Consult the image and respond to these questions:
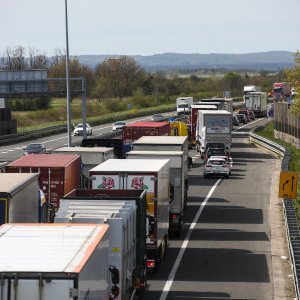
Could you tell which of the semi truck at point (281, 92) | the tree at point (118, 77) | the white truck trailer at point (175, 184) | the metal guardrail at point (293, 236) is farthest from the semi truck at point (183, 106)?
the white truck trailer at point (175, 184)

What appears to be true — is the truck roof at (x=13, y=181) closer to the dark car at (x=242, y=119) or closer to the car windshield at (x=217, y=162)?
the car windshield at (x=217, y=162)

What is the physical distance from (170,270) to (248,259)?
116 inches

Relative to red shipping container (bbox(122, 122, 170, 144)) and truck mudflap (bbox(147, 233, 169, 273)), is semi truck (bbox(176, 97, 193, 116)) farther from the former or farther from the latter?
truck mudflap (bbox(147, 233, 169, 273))

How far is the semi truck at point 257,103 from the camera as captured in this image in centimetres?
11412

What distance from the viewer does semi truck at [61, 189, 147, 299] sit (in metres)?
18.7

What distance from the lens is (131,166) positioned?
24797 mm

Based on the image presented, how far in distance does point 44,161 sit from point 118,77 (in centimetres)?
14420

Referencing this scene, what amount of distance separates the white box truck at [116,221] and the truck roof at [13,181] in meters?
1.05

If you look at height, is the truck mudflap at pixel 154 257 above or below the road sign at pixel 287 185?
below

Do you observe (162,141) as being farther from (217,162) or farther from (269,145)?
(269,145)

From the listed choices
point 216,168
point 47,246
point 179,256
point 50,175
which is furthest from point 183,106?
point 47,246

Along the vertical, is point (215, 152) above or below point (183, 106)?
above

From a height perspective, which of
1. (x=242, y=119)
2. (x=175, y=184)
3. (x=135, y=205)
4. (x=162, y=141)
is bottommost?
(x=242, y=119)

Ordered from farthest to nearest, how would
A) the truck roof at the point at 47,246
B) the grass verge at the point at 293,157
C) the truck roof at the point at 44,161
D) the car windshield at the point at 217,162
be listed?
the car windshield at the point at 217,162 → the grass verge at the point at 293,157 → the truck roof at the point at 44,161 → the truck roof at the point at 47,246
